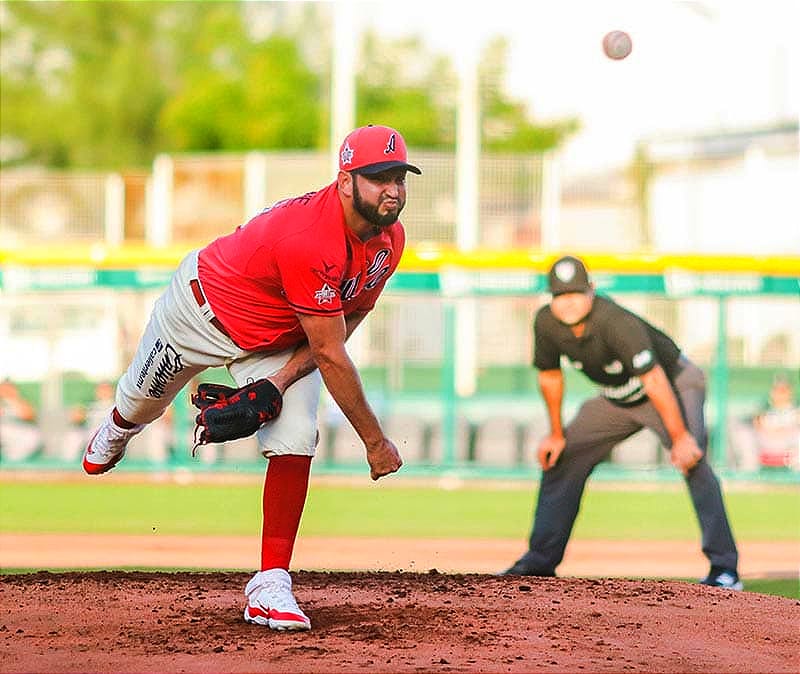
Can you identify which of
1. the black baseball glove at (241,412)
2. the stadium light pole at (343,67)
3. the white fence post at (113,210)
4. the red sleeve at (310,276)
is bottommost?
the black baseball glove at (241,412)

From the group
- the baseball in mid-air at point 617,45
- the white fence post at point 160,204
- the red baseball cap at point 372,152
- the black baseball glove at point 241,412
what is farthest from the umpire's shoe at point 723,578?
the white fence post at point 160,204

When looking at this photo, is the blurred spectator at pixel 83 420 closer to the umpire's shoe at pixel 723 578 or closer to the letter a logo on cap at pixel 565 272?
the letter a logo on cap at pixel 565 272

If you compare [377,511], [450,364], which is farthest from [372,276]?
[450,364]

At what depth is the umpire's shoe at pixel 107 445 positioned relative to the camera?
22.4 ft

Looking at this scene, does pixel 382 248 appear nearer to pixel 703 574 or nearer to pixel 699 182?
pixel 703 574

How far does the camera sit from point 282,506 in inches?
233

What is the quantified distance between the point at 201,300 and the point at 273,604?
1.26 m

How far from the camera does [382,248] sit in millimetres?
5863

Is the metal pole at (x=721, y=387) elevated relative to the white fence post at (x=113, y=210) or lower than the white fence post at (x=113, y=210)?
lower

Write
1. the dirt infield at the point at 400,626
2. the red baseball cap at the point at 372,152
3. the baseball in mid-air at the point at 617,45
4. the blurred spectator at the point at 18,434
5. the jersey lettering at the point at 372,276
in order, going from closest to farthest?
the dirt infield at the point at 400,626
the red baseball cap at the point at 372,152
the jersey lettering at the point at 372,276
the baseball in mid-air at the point at 617,45
the blurred spectator at the point at 18,434

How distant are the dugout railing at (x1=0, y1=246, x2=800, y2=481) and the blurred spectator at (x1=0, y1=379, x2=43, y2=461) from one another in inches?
3.7

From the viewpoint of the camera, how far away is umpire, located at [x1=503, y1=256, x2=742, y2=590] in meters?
8.26

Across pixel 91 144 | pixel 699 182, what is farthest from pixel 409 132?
pixel 91 144

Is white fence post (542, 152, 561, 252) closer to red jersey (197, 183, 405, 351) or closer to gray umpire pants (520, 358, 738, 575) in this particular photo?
gray umpire pants (520, 358, 738, 575)
